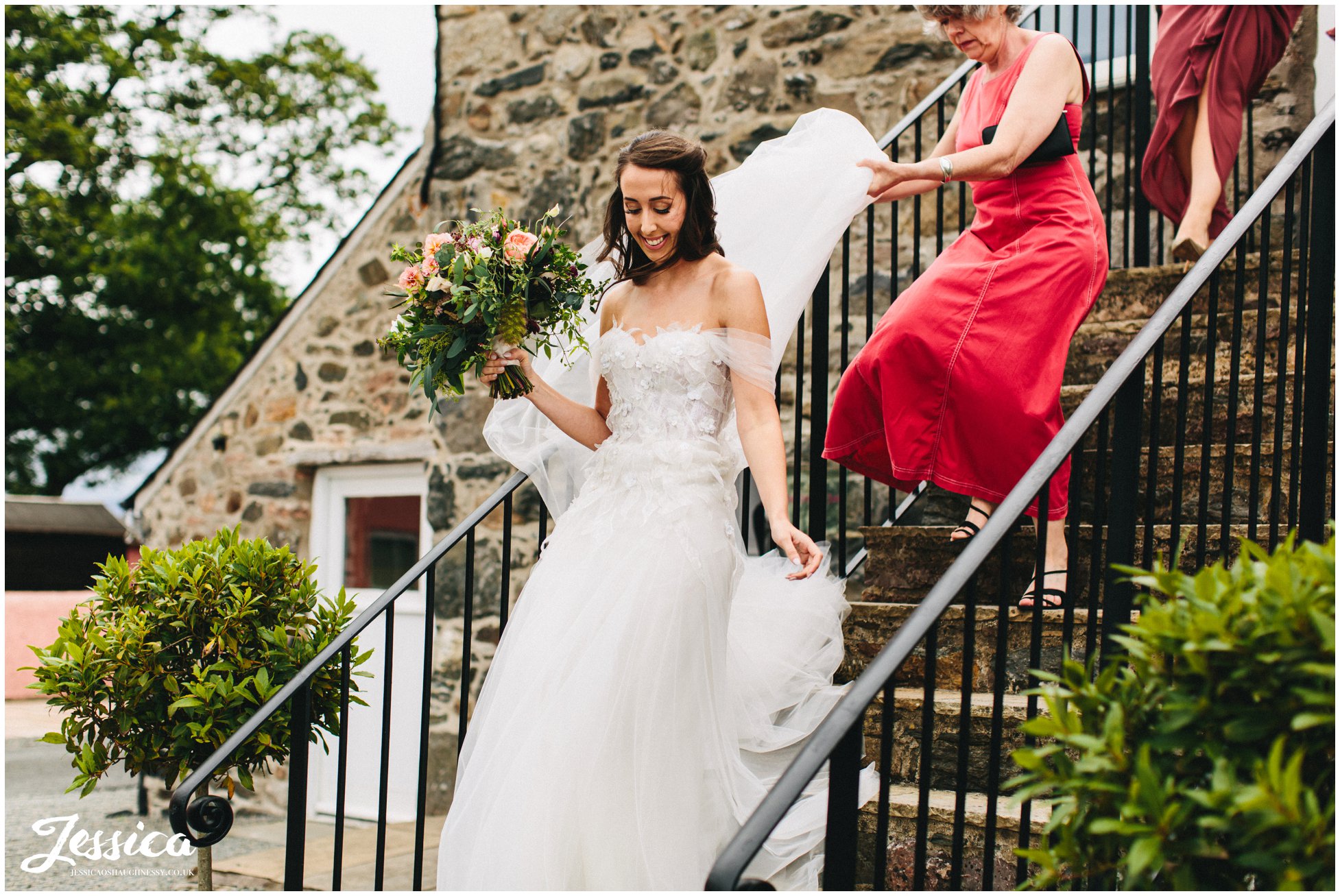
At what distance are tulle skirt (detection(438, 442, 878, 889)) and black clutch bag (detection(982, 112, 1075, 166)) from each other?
4.13ft

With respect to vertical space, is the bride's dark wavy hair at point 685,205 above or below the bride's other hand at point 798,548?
above

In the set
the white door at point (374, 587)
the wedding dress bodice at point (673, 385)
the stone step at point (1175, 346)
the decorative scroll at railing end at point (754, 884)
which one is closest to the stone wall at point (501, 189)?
the white door at point (374, 587)

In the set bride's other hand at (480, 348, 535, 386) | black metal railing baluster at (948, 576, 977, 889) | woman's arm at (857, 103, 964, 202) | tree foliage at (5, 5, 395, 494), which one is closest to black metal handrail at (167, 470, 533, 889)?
bride's other hand at (480, 348, 535, 386)

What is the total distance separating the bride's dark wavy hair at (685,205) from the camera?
2428 millimetres

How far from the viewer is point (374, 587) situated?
22.7 feet

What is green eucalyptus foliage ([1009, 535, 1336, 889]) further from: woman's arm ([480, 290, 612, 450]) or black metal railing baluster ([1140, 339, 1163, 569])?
woman's arm ([480, 290, 612, 450])

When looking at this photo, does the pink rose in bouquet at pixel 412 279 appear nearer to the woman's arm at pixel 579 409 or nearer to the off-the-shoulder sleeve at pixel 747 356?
the woman's arm at pixel 579 409

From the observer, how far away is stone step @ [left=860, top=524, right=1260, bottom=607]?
9.59 feet

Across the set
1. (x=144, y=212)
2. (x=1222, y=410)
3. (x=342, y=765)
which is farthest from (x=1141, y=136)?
(x=144, y=212)

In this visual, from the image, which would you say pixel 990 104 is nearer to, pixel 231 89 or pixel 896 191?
pixel 896 191

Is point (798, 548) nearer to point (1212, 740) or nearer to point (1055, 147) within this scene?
point (1212, 740)

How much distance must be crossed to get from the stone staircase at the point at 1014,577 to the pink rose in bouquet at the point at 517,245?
126 centimetres

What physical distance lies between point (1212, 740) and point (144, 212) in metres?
18.9

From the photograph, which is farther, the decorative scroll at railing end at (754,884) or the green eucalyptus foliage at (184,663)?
the green eucalyptus foliage at (184,663)
